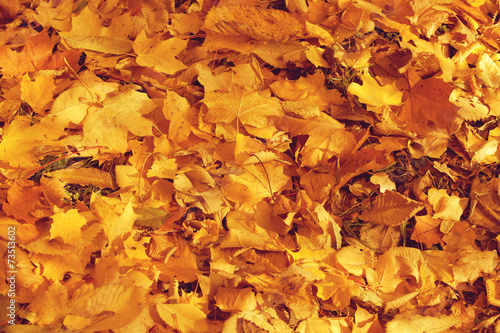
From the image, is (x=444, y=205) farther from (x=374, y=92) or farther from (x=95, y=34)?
(x=95, y=34)

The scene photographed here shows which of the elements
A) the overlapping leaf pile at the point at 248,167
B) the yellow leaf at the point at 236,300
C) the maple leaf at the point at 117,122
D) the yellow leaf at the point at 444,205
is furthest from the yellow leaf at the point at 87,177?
the yellow leaf at the point at 444,205

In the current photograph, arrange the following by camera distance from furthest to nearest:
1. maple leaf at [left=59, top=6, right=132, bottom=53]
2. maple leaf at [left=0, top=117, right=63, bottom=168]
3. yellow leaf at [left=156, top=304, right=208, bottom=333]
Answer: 1. maple leaf at [left=59, top=6, right=132, bottom=53]
2. maple leaf at [left=0, top=117, right=63, bottom=168]
3. yellow leaf at [left=156, top=304, right=208, bottom=333]

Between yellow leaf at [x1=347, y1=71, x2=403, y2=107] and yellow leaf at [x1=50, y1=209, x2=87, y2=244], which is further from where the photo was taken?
yellow leaf at [x1=347, y1=71, x2=403, y2=107]

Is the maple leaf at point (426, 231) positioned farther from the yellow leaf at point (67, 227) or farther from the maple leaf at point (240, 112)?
the yellow leaf at point (67, 227)

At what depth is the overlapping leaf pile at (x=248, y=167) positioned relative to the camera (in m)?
1.43

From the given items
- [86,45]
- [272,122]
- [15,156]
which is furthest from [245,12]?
[15,156]

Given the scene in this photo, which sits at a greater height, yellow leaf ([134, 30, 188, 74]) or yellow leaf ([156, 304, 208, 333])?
yellow leaf ([134, 30, 188, 74])

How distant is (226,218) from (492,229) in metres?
1.20

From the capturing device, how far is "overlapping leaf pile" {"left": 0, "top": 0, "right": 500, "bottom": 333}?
1427 mm

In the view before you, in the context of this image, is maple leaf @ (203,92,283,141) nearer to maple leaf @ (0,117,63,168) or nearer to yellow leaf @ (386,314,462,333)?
maple leaf @ (0,117,63,168)

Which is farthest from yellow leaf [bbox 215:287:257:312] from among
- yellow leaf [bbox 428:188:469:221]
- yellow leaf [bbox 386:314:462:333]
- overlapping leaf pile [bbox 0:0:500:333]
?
yellow leaf [bbox 428:188:469:221]

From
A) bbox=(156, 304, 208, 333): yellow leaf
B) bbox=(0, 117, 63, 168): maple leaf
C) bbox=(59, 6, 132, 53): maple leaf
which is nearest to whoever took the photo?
bbox=(156, 304, 208, 333): yellow leaf

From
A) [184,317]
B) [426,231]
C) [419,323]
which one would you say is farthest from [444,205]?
[184,317]

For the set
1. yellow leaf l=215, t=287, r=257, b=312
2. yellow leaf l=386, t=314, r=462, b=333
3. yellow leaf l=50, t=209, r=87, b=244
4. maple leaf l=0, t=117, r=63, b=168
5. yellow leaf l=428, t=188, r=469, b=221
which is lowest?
yellow leaf l=386, t=314, r=462, b=333
